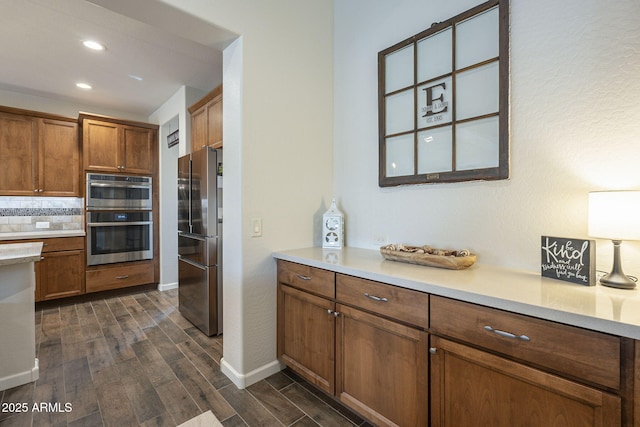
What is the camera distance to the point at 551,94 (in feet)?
4.69

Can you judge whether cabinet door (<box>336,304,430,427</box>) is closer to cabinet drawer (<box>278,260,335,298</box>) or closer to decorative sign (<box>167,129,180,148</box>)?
cabinet drawer (<box>278,260,335,298</box>)

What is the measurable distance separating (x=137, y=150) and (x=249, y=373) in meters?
3.71

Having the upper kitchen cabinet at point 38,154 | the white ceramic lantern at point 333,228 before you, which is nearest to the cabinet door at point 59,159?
the upper kitchen cabinet at point 38,154

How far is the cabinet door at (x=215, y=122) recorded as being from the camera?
2.88m

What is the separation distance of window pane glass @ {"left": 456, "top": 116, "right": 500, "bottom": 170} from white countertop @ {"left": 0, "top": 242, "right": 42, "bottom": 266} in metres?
2.86

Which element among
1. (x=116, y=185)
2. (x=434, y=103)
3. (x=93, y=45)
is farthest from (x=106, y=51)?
(x=434, y=103)

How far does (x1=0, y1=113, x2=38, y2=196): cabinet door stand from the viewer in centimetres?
353

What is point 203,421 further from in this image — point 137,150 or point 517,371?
point 137,150

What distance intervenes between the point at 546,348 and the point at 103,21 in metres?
3.59

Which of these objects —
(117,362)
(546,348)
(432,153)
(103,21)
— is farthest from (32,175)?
(546,348)

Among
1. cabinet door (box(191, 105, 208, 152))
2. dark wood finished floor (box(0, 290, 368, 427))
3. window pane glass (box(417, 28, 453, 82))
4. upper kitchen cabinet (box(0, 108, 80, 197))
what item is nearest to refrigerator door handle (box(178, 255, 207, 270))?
dark wood finished floor (box(0, 290, 368, 427))

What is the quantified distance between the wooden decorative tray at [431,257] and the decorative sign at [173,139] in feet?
11.6

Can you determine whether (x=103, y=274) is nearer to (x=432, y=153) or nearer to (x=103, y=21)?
(x=103, y=21)

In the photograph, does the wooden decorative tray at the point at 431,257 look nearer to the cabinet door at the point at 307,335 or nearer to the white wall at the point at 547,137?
the white wall at the point at 547,137
